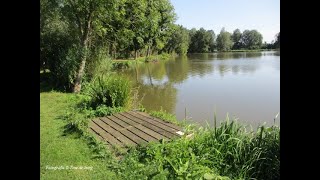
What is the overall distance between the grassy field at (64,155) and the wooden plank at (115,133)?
1.88 ft

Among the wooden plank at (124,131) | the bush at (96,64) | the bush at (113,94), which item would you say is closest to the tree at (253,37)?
the wooden plank at (124,131)

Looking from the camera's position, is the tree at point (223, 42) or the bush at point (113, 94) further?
the tree at point (223, 42)

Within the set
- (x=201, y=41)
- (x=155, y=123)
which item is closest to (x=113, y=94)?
(x=155, y=123)

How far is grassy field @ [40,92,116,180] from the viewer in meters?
3.62

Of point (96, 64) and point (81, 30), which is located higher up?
point (81, 30)

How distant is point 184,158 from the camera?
3.75 meters

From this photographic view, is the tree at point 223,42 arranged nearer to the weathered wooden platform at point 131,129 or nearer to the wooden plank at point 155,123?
the wooden plank at point 155,123

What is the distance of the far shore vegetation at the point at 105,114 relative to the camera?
3658mm

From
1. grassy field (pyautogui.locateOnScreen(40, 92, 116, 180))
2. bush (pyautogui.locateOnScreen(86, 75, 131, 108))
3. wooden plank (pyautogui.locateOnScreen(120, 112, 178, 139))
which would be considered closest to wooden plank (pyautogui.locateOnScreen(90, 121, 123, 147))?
grassy field (pyautogui.locateOnScreen(40, 92, 116, 180))

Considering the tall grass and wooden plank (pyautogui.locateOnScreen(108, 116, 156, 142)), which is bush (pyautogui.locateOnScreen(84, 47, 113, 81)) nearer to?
wooden plank (pyautogui.locateOnScreen(108, 116, 156, 142))

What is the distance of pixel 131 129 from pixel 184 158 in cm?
188

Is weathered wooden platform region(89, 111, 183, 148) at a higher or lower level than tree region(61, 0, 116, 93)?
lower

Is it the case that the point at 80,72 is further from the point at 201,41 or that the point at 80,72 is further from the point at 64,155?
the point at 201,41
